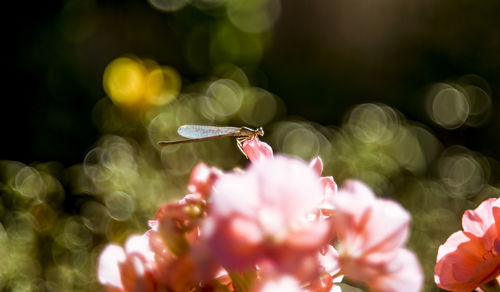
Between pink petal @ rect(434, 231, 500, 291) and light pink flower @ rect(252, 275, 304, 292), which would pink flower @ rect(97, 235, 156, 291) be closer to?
light pink flower @ rect(252, 275, 304, 292)

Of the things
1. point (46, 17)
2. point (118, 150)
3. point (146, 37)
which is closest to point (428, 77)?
point (146, 37)

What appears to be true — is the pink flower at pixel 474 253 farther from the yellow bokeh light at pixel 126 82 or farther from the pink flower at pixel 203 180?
the yellow bokeh light at pixel 126 82

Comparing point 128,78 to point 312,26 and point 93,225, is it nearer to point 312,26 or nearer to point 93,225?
point 93,225

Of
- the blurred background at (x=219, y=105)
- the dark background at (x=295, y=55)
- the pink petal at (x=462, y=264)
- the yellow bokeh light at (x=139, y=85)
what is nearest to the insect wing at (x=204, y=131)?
the pink petal at (x=462, y=264)

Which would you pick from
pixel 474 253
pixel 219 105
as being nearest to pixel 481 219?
pixel 474 253

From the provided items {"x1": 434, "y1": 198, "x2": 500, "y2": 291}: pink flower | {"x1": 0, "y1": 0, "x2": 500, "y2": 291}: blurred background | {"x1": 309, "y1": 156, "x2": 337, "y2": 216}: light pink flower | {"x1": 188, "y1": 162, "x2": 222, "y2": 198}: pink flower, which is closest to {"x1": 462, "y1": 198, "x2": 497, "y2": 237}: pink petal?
{"x1": 434, "y1": 198, "x2": 500, "y2": 291}: pink flower

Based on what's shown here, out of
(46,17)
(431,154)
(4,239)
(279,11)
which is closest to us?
(4,239)

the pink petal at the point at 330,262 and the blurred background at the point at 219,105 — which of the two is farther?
the blurred background at the point at 219,105
